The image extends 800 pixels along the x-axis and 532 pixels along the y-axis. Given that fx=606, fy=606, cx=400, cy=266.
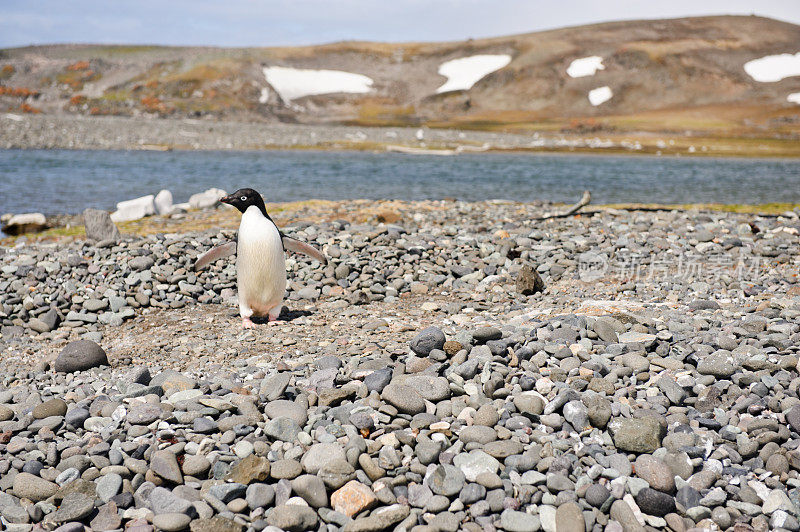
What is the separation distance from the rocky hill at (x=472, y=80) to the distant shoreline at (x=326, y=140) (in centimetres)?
687

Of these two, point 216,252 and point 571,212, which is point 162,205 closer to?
point 216,252

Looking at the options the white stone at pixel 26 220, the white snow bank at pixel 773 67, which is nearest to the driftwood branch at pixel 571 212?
the white stone at pixel 26 220

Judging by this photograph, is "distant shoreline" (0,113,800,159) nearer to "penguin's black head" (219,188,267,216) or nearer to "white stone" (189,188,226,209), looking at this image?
"white stone" (189,188,226,209)

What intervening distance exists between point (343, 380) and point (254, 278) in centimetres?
274

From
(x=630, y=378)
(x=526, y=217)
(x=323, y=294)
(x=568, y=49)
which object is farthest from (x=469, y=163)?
(x=568, y=49)

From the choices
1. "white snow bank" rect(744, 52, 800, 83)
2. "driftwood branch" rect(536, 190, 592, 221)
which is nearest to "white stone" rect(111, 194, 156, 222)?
"driftwood branch" rect(536, 190, 592, 221)

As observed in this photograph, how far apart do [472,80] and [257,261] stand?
79759mm

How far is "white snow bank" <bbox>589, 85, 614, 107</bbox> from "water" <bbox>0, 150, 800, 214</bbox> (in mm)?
37843

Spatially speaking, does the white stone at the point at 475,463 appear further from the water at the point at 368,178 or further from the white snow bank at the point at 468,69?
the white snow bank at the point at 468,69

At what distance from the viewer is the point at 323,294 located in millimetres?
8602

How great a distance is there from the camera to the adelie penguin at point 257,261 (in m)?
7.20

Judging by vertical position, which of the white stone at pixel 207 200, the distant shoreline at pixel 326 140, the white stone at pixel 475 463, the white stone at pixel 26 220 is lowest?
the white stone at pixel 26 220

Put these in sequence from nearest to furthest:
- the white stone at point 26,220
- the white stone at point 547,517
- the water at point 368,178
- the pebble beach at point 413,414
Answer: the white stone at point 547,517 < the pebble beach at point 413,414 < the white stone at point 26,220 < the water at point 368,178

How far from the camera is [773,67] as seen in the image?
79875mm
